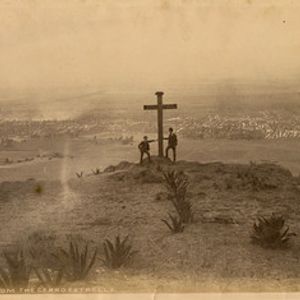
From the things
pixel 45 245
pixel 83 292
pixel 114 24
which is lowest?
pixel 83 292

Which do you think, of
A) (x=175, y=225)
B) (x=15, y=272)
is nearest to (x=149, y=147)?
(x=175, y=225)

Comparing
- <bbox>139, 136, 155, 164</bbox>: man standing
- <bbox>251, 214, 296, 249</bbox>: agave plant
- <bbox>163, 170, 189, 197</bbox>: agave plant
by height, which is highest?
<bbox>139, 136, 155, 164</bbox>: man standing

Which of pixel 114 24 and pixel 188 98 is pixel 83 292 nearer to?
pixel 188 98

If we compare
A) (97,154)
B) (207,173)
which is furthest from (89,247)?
(207,173)

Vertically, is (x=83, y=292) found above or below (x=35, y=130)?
below

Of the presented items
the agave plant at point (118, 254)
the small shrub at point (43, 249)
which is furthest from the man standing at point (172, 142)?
the small shrub at point (43, 249)

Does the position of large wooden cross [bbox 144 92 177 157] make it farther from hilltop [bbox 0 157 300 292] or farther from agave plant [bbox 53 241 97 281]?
agave plant [bbox 53 241 97 281]

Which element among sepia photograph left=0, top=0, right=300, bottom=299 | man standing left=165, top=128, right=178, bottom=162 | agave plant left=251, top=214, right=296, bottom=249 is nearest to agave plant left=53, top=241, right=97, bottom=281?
sepia photograph left=0, top=0, right=300, bottom=299
